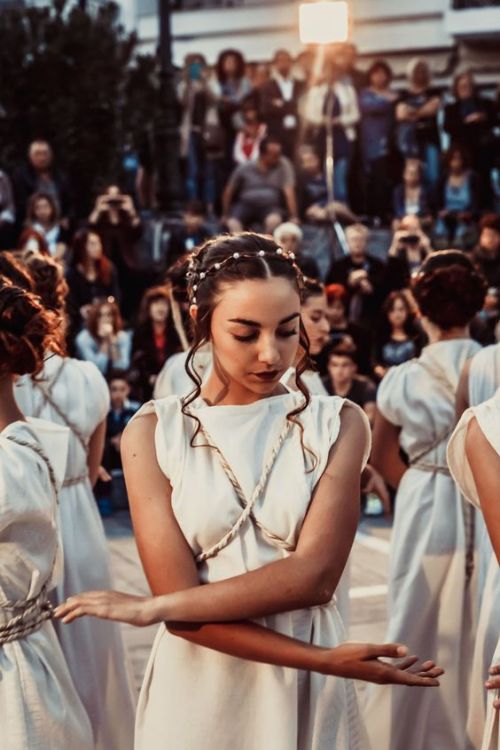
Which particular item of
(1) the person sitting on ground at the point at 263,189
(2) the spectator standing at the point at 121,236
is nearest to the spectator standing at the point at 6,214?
(2) the spectator standing at the point at 121,236

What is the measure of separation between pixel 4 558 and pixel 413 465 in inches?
102

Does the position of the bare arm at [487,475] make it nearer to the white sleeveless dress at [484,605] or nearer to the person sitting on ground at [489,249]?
the white sleeveless dress at [484,605]

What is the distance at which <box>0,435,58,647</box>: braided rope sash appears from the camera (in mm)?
3287

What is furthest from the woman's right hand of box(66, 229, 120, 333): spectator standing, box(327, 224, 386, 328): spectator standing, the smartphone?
the smartphone

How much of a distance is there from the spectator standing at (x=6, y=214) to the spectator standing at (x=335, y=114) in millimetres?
3795

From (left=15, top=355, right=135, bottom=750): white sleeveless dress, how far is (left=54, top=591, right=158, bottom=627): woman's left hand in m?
2.33

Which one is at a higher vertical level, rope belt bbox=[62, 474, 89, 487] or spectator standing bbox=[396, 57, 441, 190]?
spectator standing bbox=[396, 57, 441, 190]

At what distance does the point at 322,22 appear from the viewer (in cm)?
1337

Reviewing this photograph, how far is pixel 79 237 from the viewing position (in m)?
11.6

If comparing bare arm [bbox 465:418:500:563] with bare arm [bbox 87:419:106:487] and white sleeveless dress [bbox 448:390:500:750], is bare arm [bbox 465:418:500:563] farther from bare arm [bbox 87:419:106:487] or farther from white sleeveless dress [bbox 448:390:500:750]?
bare arm [bbox 87:419:106:487]

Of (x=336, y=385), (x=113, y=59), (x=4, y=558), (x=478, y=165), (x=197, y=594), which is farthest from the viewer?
(x=113, y=59)

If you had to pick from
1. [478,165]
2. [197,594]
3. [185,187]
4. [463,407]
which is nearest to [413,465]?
[463,407]

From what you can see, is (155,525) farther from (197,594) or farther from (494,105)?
(494,105)

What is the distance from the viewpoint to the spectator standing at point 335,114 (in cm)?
1469
